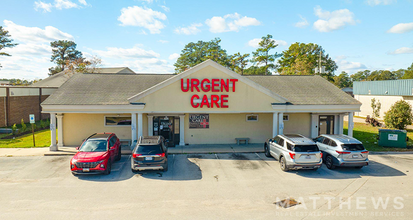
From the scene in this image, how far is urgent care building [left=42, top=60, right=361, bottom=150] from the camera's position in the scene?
16.1 meters

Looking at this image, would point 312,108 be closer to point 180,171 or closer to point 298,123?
point 298,123

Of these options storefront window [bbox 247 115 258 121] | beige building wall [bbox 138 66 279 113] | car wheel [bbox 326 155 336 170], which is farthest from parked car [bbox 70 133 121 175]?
car wheel [bbox 326 155 336 170]

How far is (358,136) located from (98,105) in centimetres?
2098

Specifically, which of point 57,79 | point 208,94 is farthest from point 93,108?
point 57,79

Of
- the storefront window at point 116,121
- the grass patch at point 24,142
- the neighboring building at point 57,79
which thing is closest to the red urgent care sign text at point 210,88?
the storefront window at point 116,121

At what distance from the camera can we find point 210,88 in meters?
16.3

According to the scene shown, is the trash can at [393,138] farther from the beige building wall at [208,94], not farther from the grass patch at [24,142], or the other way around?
the grass patch at [24,142]

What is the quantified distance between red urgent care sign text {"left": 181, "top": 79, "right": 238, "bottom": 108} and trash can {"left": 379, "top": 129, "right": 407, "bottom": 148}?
37.5 ft

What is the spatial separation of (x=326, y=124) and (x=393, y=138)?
14.2ft

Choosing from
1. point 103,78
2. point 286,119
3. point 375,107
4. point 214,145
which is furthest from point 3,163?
point 375,107

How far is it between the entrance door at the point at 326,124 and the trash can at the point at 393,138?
10.7ft

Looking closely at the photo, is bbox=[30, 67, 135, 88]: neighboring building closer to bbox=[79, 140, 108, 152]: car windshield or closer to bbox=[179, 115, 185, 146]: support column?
bbox=[179, 115, 185, 146]: support column

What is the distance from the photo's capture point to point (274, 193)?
32.4 ft

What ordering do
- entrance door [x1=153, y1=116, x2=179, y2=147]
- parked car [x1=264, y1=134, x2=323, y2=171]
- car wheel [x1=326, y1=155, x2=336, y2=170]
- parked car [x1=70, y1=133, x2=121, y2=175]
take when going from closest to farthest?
1. parked car [x1=70, y1=133, x2=121, y2=175]
2. parked car [x1=264, y1=134, x2=323, y2=171]
3. car wheel [x1=326, y1=155, x2=336, y2=170]
4. entrance door [x1=153, y1=116, x2=179, y2=147]
